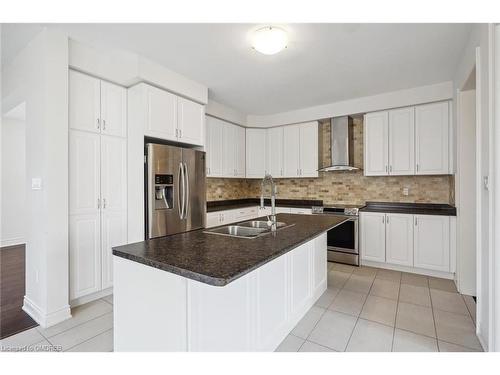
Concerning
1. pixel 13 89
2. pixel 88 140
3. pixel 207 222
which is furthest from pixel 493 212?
pixel 13 89

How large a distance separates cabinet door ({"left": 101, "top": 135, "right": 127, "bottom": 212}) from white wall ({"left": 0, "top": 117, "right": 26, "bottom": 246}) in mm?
3153

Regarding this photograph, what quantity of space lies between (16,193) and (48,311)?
3.68 metres

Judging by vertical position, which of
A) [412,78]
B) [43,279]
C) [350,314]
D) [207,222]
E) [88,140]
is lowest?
[350,314]

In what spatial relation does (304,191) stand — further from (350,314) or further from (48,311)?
(48,311)

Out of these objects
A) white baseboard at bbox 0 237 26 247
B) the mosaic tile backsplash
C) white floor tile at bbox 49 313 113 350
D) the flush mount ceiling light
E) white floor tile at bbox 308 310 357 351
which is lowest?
white floor tile at bbox 308 310 357 351

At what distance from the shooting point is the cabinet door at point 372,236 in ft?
12.0

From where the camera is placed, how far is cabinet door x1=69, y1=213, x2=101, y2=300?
2436mm

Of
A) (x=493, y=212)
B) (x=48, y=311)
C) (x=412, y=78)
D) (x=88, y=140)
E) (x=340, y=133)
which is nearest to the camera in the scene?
(x=493, y=212)

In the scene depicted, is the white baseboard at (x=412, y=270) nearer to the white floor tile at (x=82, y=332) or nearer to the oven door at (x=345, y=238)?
the oven door at (x=345, y=238)

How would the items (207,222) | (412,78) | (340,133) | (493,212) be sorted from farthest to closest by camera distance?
(340,133), (207,222), (412,78), (493,212)

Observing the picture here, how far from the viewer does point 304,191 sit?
4965mm

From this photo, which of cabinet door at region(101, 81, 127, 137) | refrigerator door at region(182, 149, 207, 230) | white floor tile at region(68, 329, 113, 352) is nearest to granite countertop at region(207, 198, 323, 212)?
refrigerator door at region(182, 149, 207, 230)

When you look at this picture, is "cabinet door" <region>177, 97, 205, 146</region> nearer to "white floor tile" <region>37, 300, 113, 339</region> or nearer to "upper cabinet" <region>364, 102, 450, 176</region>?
"white floor tile" <region>37, 300, 113, 339</region>

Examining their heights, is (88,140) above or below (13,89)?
below
